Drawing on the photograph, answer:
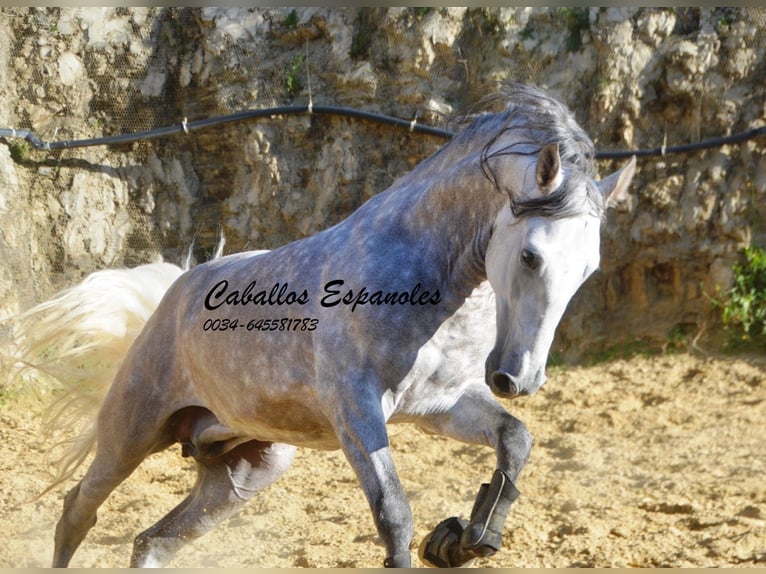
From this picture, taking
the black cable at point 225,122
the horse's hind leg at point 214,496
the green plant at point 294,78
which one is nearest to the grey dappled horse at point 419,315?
the horse's hind leg at point 214,496

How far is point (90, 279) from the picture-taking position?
4172 mm

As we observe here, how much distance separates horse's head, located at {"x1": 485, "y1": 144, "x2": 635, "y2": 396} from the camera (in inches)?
100

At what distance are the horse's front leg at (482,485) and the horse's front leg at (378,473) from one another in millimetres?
118

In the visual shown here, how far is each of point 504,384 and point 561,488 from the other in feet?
9.33

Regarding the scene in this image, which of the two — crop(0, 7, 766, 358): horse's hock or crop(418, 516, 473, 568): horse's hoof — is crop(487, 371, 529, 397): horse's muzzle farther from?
crop(0, 7, 766, 358): horse's hock

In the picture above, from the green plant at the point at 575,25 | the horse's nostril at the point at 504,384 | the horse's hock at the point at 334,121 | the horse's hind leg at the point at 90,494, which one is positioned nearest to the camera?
the horse's nostril at the point at 504,384

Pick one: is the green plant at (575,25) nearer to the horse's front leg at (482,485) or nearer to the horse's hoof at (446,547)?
the horse's front leg at (482,485)

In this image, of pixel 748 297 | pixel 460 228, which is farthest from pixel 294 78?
pixel 460 228

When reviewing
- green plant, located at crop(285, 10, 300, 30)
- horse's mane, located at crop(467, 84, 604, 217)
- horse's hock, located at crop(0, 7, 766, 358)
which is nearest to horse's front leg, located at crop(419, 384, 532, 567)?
horse's mane, located at crop(467, 84, 604, 217)

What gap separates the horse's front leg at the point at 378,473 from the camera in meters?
2.68

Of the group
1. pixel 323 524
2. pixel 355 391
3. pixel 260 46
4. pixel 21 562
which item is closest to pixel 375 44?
pixel 260 46

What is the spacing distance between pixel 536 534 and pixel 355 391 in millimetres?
1804

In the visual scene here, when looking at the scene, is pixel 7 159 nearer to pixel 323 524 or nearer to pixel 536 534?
pixel 323 524

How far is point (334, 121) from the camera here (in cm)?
752
